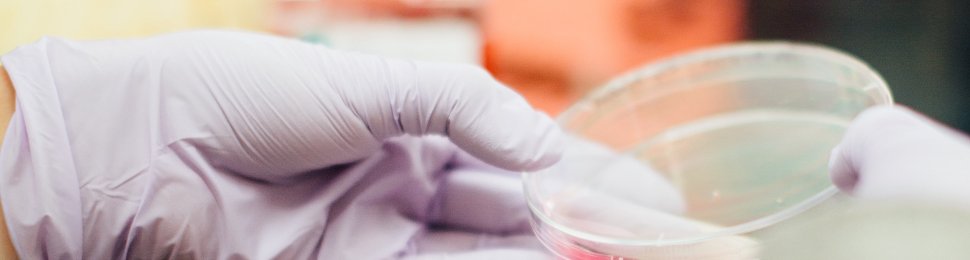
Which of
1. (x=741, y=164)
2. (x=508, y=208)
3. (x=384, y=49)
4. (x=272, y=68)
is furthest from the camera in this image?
(x=384, y=49)

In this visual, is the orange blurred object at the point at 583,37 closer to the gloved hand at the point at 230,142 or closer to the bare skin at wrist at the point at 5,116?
the gloved hand at the point at 230,142

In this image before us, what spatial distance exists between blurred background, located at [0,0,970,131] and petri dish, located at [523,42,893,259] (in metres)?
0.24

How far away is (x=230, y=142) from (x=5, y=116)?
189 millimetres

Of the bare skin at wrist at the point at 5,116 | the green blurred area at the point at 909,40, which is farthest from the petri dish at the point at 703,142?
the bare skin at wrist at the point at 5,116

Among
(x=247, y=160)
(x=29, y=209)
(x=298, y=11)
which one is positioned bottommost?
(x=29, y=209)

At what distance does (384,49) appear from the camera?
146 cm

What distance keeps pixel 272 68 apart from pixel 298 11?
74cm

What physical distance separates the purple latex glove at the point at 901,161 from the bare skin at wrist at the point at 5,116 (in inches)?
26.6

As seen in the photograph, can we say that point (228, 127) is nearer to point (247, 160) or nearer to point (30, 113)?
point (247, 160)

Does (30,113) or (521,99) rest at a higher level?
(521,99)

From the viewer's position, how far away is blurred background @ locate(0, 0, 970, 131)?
A: 1151mm

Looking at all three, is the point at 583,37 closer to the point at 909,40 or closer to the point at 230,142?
the point at 909,40

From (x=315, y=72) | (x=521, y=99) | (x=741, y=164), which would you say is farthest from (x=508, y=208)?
(x=741, y=164)

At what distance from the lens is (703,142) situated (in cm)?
111
